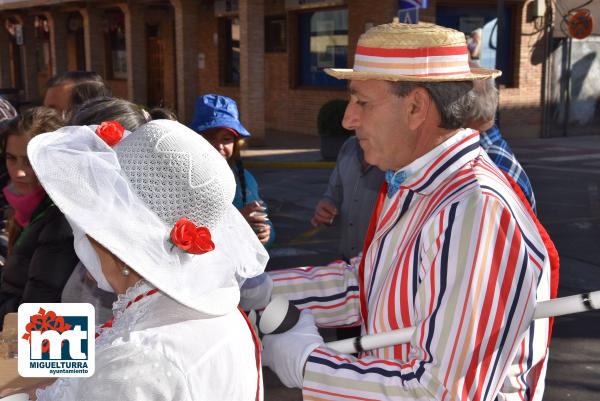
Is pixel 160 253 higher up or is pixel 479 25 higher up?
pixel 479 25

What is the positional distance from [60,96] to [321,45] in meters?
16.8

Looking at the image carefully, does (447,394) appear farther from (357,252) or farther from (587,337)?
(587,337)

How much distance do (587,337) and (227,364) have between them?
5245 mm

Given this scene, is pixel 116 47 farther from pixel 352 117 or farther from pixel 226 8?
pixel 352 117

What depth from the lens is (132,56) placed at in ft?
80.4

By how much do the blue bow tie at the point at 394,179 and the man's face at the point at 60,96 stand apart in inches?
127

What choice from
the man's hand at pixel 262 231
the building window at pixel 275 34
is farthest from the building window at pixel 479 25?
the man's hand at pixel 262 231

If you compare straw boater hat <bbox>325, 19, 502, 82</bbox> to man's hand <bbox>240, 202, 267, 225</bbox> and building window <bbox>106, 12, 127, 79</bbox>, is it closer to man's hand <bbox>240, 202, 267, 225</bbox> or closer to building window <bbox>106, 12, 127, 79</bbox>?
man's hand <bbox>240, 202, 267, 225</bbox>

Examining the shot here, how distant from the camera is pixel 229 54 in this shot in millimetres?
24688

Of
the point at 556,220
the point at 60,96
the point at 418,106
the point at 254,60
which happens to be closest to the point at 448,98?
the point at 418,106

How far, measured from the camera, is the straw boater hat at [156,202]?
170cm

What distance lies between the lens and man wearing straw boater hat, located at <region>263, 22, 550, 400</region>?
76.6 inches

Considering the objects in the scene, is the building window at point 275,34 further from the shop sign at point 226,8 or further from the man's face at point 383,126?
the man's face at point 383,126

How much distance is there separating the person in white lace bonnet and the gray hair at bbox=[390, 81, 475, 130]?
78 cm
